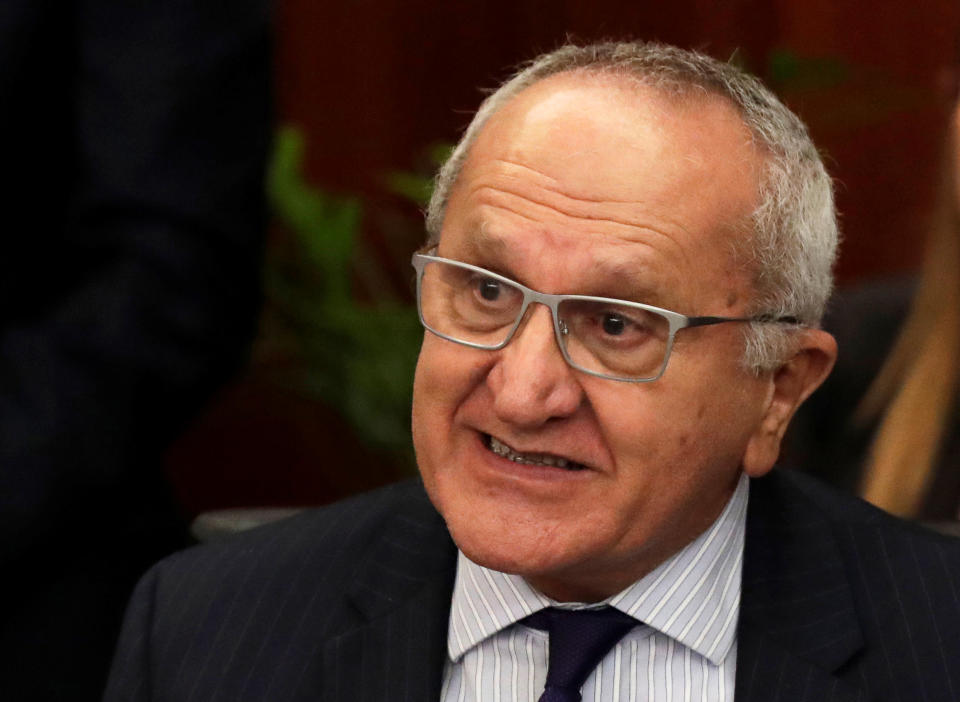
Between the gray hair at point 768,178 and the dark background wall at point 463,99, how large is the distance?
1.16 m

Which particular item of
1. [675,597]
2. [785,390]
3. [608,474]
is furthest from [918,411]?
[608,474]

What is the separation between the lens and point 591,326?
171 centimetres

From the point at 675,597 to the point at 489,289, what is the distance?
46 centimetres

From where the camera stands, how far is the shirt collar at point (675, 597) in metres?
1.81

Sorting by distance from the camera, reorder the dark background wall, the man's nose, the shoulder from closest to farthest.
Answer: the man's nose
the shoulder
the dark background wall

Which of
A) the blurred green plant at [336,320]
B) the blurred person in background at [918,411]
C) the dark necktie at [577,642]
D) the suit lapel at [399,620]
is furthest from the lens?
the blurred green plant at [336,320]

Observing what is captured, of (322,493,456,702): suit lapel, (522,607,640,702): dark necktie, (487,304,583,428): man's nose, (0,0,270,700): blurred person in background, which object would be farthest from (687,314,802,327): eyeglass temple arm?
(0,0,270,700): blurred person in background

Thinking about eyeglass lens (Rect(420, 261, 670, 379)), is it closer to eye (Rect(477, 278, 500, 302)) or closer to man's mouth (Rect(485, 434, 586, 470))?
eye (Rect(477, 278, 500, 302))

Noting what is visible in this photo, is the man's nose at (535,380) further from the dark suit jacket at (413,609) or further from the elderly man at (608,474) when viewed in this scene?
the dark suit jacket at (413,609)

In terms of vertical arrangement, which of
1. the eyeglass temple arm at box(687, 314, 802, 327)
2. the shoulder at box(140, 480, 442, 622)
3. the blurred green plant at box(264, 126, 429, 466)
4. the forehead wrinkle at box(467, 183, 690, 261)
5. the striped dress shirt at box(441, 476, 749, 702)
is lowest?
the blurred green plant at box(264, 126, 429, 466)

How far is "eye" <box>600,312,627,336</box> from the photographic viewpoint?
1713 millimetres

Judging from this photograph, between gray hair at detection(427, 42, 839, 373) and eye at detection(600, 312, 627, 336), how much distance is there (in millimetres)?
175

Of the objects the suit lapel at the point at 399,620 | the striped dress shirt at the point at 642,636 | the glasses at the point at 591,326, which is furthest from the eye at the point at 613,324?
the suit lapel at the point at 399,620

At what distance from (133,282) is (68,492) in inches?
14.8
